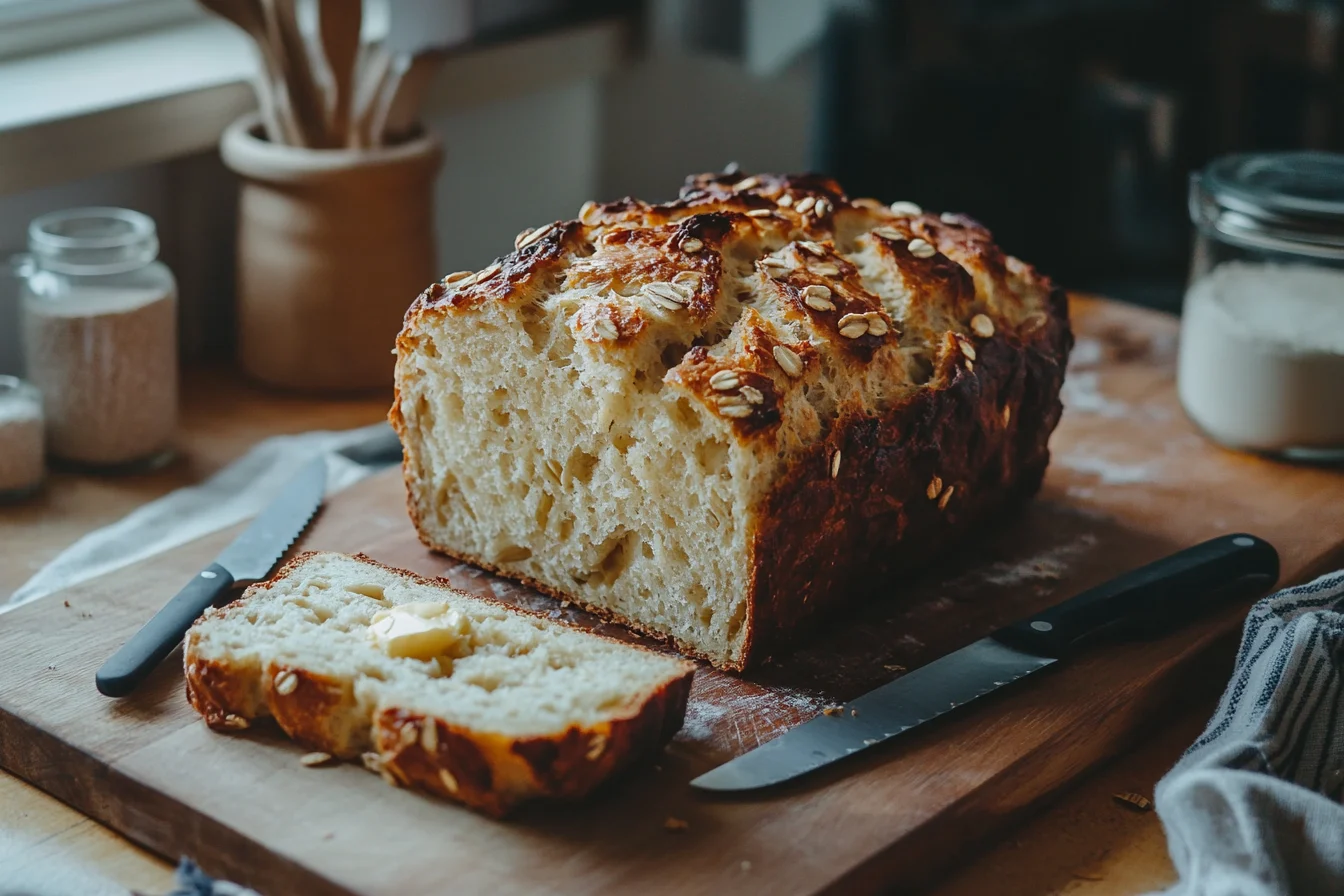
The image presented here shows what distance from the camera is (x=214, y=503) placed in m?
3.05

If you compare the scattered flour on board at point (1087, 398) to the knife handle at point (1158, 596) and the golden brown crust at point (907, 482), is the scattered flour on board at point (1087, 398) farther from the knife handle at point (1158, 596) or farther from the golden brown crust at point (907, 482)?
the knife handle at point (1158, 596)

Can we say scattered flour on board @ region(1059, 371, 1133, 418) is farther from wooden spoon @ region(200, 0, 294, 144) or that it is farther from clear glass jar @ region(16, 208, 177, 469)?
clear glass jar @ region(16, 208, 177, 469)

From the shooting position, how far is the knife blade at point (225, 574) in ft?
7.25

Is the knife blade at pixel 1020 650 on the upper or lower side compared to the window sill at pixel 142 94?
lower

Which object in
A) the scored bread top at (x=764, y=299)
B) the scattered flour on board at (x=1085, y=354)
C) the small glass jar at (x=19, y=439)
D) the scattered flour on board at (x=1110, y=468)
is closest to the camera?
the scored bread top at (x=764, y=299)

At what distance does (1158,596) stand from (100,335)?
80.0 inches

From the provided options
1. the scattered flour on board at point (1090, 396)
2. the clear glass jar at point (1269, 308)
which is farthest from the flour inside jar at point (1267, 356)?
the scattered flour on board at point (1090, 396)

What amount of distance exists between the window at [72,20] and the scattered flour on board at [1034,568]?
2572 millimetres

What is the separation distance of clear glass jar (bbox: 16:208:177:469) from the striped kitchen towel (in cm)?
210

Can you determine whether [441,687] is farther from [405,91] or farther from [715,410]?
[405,91]

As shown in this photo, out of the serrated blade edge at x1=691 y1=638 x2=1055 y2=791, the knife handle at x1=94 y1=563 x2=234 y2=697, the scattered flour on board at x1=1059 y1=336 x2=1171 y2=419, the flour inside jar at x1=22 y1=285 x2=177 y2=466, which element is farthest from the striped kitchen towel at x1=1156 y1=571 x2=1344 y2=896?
the flour inside jar at x1=22 y1=285 x2=177 y2=466

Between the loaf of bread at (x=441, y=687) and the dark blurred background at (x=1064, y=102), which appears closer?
the loaf of bread at (x=441, y=687)

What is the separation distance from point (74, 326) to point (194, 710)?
3.60 feet

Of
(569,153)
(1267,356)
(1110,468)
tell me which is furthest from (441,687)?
(569,153)
